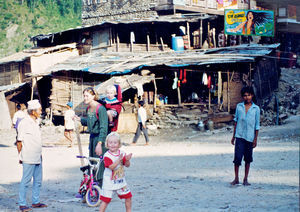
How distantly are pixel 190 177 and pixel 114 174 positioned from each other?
10.9 feet

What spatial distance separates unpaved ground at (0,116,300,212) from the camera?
5496 millimetres

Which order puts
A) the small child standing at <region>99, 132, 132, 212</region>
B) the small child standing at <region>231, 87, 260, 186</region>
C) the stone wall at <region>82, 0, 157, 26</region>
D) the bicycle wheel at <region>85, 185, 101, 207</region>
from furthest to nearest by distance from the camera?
the stone wall at <region>82, 0, 157, 26</region>
the small child standing at <region>231, 87, 260, 186</region>
the bicycle wheel at <region>85, 185, 101, 207</region>
the small child standing at <region>99, 132, 132, 212</region>

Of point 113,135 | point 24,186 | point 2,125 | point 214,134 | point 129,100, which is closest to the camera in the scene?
point 113,135

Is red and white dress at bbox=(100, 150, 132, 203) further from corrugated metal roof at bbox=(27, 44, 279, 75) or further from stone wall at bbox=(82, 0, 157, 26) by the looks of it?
stone wall at bbox=(82, 0, 157, 26)

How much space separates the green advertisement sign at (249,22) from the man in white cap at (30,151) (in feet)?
54.3

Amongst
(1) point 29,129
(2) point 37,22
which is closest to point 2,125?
(1) point 29,129

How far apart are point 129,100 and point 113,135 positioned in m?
14.5

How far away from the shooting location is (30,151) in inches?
222

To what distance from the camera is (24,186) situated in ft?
18.1

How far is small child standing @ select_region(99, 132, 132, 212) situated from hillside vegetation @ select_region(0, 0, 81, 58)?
40706mm

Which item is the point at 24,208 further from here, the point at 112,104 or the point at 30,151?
the point at 112,104

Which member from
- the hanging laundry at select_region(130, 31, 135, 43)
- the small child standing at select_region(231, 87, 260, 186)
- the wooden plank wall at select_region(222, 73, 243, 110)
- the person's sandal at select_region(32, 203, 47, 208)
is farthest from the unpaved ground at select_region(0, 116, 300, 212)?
the hanging laundry at select_region(130, 31, 135, 43)

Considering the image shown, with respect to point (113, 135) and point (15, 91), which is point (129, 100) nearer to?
point (15, 91)

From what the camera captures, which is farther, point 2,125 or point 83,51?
point 83,51
